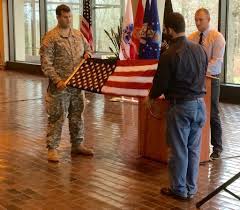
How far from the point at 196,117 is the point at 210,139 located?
157cm

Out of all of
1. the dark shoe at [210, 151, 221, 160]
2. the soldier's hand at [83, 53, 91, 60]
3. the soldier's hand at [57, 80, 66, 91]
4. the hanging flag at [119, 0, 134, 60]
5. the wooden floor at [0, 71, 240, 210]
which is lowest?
the wooden floor at [0, 71, 240, 210]

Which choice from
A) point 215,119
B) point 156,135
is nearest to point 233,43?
point 215,119

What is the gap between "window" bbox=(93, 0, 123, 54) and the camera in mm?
14281

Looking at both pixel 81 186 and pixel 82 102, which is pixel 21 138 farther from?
pixel 81 186

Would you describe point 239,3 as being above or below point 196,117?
above

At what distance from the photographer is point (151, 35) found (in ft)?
17.0

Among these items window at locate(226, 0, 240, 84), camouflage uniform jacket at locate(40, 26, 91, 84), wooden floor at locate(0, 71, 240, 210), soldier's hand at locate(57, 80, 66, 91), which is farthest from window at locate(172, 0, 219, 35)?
soldier's hand at locate(57, 80, 66, 91)

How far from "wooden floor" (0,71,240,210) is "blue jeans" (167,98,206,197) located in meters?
0.17

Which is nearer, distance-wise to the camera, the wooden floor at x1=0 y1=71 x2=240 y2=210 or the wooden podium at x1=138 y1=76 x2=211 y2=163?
the wooden floor at x1=0 y1=71 x2=240 y2=210

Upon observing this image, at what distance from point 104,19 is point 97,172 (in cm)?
1032

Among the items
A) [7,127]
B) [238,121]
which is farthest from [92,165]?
[238,121]

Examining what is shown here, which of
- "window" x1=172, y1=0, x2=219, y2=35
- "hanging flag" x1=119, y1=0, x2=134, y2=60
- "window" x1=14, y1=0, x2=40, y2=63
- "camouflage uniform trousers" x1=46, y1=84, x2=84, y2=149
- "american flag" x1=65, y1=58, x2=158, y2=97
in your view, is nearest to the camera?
"american flag" x1=65, y1=58, x2=158, y2=97

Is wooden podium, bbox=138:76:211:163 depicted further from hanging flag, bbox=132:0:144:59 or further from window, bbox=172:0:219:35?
window, bbox=172:0:219:35

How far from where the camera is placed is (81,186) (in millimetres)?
4484
